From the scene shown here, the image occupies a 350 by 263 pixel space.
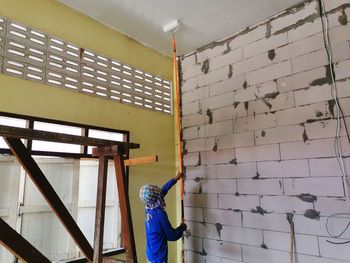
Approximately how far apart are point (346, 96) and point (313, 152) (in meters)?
0.59

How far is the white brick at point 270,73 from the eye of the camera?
286cm

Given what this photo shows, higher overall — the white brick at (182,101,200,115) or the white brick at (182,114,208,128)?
the white brick at (182,101,200,115)

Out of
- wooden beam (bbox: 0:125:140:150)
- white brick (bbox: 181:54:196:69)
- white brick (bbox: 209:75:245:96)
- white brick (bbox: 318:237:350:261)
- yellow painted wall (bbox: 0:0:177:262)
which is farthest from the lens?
white brick (bbox: 181:54:196:69)

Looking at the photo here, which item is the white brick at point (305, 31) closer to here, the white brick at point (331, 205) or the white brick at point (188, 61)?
the white brick at point (188, 61)

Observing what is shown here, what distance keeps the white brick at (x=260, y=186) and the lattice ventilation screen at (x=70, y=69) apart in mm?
1535

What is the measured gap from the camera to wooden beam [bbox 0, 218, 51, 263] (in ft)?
4.72

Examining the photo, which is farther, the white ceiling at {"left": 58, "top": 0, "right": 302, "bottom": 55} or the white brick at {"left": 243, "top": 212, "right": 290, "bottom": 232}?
the white ceiling at {"left": 58, "top": 0, "right": 302, "bottom": 55}

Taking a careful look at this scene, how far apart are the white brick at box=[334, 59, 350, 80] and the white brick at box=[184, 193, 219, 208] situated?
1876 mm

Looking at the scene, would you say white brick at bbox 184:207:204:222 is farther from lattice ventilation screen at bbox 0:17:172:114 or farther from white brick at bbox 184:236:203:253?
lattice ventilation screen at bbox 0:17:172:114

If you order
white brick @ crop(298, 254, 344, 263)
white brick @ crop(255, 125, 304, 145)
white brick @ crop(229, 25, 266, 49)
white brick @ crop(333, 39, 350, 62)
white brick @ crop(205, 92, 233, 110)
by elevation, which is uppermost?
white brick @ crop(229, 25, 266, 49)

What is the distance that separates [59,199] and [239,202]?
79.8 inches

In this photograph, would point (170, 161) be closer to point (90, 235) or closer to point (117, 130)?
point (117, 130)

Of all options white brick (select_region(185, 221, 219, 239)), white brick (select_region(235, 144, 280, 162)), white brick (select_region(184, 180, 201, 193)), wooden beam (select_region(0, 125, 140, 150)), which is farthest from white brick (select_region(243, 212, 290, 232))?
wooden beam (select_region(0, 125, 140, 150))

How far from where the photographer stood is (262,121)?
296 cm
